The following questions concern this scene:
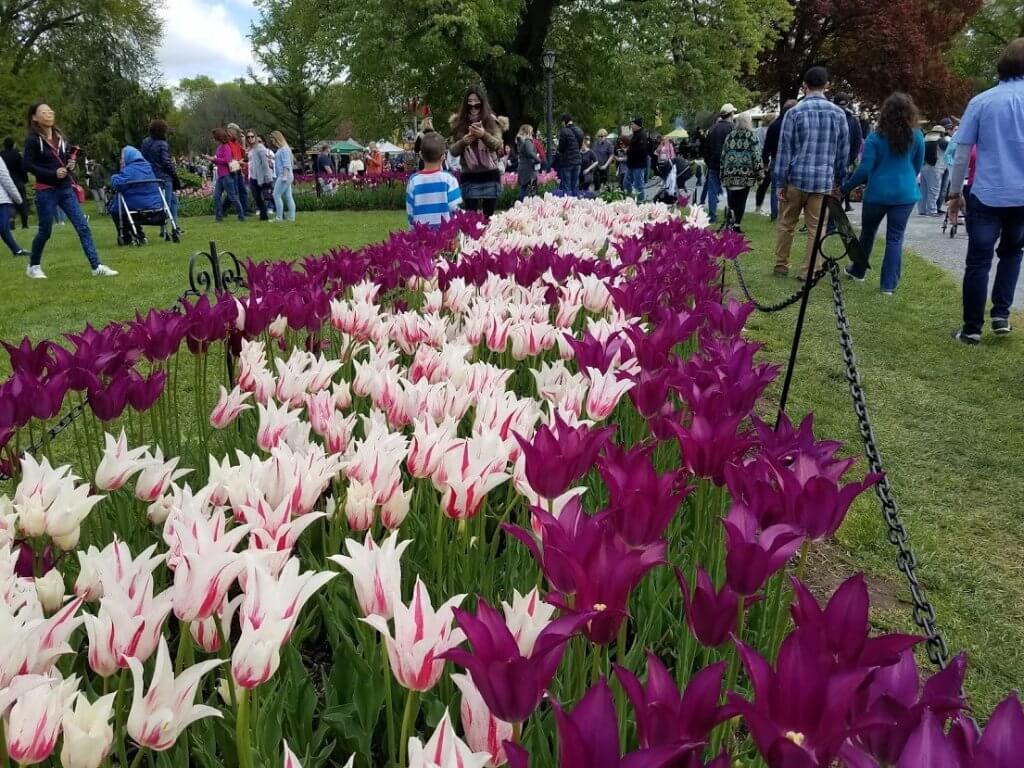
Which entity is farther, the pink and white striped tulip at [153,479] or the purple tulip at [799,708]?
the pink and white striped tulip at [153,479]

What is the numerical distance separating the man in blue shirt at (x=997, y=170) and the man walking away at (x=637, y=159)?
10.3m

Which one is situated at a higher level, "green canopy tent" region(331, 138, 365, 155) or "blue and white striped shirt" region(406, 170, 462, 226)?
"green canopy tent" region(331, 138, 365, 155)

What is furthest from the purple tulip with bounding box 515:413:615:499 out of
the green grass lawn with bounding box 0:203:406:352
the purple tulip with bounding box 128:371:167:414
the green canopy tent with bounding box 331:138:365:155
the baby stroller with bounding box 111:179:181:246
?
the green canopy tent with bounding box 331:138:365:155

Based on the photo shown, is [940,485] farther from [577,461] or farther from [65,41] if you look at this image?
[65,41]

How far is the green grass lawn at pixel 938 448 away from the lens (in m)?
2.90

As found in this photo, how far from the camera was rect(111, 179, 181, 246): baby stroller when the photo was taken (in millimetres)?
12327

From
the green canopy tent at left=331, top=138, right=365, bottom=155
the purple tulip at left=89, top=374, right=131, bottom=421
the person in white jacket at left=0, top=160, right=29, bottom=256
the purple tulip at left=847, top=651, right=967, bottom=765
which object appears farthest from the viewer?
the green canopy tent at left=331, top=138, right=365, bottom=155

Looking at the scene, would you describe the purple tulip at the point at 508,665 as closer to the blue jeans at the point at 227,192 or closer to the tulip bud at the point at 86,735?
the tulip bud at the point at 86,735

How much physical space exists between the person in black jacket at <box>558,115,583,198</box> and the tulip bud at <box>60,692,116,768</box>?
15.6 meters

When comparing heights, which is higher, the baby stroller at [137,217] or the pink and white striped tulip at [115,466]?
the pink and white striped tulip at [115,466]

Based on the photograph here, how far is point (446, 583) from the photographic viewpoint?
6.15ft

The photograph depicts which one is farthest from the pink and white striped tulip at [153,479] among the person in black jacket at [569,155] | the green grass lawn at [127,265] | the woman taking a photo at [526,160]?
the woman taking a photo at [526,160]

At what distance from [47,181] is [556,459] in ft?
33.5

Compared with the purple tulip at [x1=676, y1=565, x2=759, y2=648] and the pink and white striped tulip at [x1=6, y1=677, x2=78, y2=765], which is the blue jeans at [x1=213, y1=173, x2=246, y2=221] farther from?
the purple tulip at [x1=676, y1=565, x2=759, y2=648]
